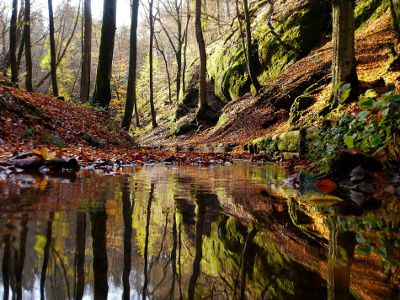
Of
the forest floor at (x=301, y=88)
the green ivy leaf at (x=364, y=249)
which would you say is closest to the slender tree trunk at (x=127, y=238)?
the green ivy leaf at (x=364, y=249)

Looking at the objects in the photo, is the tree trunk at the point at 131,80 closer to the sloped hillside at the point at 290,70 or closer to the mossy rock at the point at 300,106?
the sloped hillside at the point at 290,70

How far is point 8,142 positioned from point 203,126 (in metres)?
15.5

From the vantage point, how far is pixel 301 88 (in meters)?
14.3

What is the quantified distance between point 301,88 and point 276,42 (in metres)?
6.22

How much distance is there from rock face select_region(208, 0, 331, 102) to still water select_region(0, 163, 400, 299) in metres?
17.3

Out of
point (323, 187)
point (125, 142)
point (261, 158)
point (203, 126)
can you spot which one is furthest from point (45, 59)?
point (323, 187)

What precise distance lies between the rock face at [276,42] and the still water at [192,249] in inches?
680

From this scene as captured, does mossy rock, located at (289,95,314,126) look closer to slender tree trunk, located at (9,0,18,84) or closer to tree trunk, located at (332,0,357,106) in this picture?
tree trunk, located at (332,0,357,106)

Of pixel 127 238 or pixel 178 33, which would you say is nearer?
pixel 127 238

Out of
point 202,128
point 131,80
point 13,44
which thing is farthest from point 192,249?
point 202,128

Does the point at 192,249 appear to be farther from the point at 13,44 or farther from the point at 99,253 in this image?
the point at 13,44

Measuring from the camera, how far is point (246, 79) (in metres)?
20.9

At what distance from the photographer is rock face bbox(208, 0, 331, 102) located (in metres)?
18.0

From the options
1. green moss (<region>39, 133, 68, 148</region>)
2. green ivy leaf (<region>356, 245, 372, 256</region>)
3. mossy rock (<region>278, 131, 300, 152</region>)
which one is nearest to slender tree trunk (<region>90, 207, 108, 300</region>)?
green ivy leaf (<region>356, 245, 372, 256</region>)
